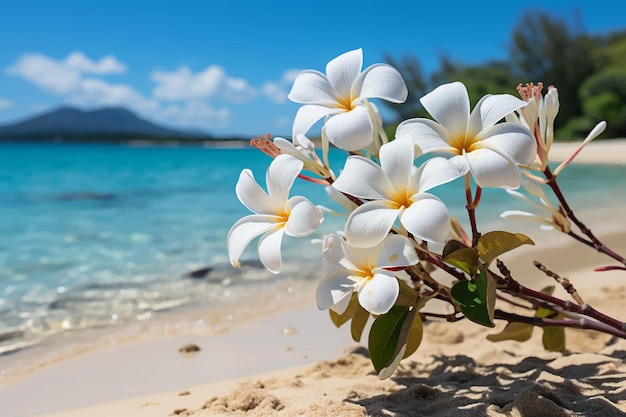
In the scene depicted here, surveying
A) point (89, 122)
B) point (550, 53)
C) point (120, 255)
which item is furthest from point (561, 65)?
point (89, 122)

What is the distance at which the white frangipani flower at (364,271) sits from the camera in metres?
1.15

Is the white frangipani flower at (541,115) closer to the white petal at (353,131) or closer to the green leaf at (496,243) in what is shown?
the green leaf at (496,243)

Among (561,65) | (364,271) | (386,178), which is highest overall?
(561,65)

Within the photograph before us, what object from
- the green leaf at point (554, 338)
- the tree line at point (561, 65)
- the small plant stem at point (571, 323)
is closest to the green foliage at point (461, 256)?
the small plant stem at point (571, 323)

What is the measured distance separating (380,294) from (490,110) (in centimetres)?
46

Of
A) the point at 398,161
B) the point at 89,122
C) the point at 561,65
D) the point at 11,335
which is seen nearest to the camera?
the point at 398,161

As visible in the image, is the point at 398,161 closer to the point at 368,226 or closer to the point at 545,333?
the point at 368,226

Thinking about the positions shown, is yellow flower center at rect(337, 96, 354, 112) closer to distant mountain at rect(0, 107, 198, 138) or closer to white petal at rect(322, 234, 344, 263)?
white petal at rect(322, 234, 344, 263)

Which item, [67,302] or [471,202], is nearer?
[471,202]

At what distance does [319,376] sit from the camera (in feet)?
7.65

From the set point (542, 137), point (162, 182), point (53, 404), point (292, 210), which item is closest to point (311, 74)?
point (292, 210)

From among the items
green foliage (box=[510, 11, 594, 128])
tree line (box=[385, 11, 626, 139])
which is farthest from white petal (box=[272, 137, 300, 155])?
green foliage (box=[510, 11, 594, 128])

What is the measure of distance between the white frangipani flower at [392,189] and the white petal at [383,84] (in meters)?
0.10

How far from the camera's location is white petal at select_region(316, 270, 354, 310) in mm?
1225
